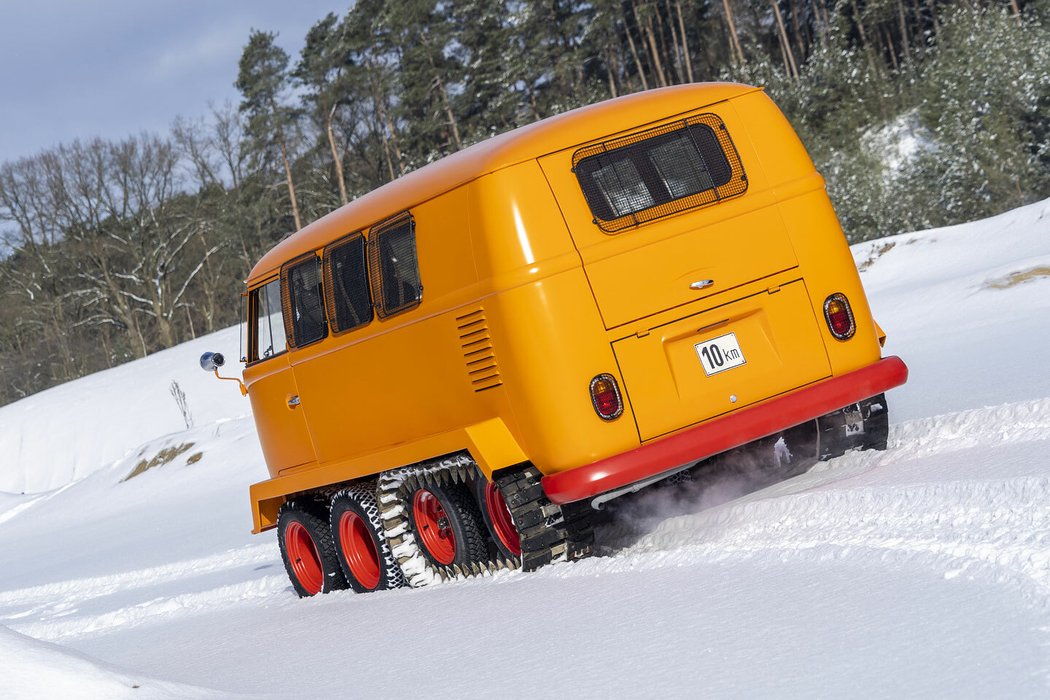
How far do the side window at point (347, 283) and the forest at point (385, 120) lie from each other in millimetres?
25734

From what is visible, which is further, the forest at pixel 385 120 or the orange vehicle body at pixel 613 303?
the forest at pixel 385 120

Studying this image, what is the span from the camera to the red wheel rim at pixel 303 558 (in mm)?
9078

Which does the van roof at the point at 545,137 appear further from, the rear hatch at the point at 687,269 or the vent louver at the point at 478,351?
the vent louver at the point at 478,351

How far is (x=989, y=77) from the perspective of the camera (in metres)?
30.4

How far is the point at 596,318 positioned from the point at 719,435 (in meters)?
0.88

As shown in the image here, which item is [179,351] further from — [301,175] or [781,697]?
[781,697]

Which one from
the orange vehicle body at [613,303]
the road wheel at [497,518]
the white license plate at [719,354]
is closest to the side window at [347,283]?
the orange vehicle body at [613,303]

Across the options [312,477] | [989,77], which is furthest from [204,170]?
[312,477]

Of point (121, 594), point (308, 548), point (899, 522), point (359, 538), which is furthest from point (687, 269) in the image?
point (121, 594)

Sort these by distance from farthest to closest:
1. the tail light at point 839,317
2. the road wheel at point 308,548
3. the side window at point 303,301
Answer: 1. the road wheel at point 308,548
2. the side window at point 303,301
3. the tail light at point 839,317

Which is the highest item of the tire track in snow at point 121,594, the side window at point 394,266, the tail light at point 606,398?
the side window at point 394,266

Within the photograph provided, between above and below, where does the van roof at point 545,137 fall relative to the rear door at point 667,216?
above

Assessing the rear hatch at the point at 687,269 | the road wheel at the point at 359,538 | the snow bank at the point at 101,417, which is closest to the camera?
the rear hatch at the point at 687,269

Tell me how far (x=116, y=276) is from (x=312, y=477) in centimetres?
4928
